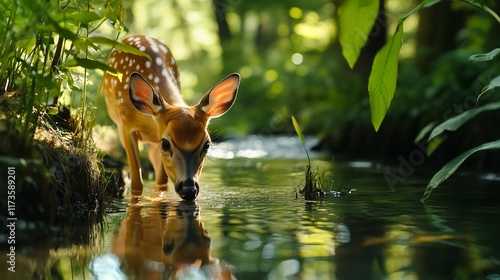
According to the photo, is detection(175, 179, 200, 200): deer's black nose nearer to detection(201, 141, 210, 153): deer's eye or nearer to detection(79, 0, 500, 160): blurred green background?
detection(201, 141, 210, 153): deer's eye

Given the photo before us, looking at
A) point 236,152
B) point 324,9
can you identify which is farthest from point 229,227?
point 324,9

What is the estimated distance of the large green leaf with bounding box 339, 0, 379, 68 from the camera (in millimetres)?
5828

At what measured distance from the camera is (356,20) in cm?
583

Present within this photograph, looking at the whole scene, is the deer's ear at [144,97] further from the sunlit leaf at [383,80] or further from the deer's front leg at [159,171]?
the sunlit leaf at [383,80]

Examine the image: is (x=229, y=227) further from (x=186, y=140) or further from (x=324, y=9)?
(x=324, y=9)

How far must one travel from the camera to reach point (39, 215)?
14.7 feet

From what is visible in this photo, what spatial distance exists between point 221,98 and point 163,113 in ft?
1.53

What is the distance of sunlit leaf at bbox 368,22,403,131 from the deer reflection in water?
1437mm

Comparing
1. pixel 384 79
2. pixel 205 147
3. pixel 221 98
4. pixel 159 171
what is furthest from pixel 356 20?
pixel 159 171

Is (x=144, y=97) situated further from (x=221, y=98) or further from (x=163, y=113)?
(x=221, y=98)

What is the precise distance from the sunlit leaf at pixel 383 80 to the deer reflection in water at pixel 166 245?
1437 millimetres

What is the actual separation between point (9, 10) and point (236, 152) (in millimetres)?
8265

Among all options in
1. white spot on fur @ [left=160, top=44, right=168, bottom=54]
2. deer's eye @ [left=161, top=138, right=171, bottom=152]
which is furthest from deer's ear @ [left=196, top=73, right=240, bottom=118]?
white spot on fur @ [left=160, top=44, right=168, bottom=54]

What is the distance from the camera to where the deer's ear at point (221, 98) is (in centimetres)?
646
